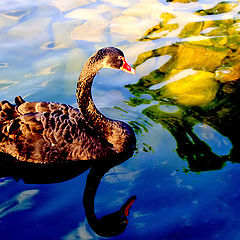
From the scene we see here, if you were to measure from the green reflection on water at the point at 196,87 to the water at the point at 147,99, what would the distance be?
0.05ft

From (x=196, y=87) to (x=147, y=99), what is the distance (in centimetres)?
84

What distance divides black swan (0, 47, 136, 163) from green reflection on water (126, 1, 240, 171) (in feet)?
2.56

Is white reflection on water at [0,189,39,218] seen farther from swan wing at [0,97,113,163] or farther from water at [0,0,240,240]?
swan wing at [0,97,113,163]

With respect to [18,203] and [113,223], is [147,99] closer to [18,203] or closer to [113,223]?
[113,223]

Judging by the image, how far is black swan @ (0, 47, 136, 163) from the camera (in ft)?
13.0

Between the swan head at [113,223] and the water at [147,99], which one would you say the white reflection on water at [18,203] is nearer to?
the water at [147,99]

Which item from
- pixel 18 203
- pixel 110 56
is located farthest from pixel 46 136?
pixel 110 56

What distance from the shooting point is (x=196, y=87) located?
213 inches

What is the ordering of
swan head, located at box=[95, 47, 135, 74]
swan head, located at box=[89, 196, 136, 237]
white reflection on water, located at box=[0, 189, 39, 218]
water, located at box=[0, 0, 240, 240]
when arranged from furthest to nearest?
swan head, located at box=[95, 47, 135, 74] < white reflection on water, located at box=[0, 189, 39, 218] < water, located at box=[0, 0, 240, 240] < swan head, located at box=[89, 196, 136, 237]

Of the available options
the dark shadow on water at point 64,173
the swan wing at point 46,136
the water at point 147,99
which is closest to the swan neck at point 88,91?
the swan wing at point 46,136

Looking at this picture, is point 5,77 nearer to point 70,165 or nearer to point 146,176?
point 70,165

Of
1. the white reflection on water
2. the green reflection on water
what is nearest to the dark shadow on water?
the white reflection on water

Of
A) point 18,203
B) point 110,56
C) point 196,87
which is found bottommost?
point 196,87

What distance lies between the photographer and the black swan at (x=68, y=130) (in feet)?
13.0
